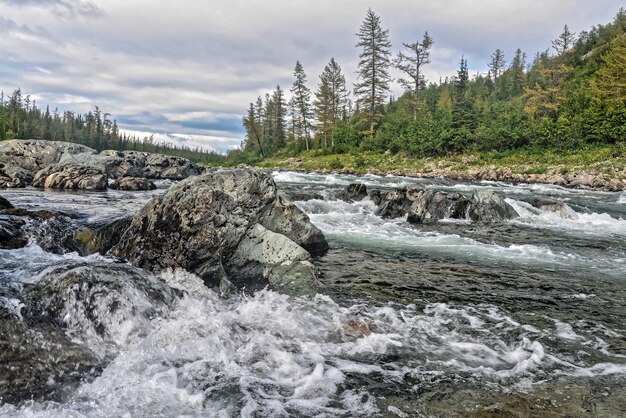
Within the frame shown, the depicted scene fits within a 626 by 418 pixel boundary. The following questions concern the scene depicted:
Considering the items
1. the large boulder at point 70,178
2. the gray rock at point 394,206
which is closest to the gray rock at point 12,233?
the gray rock at point 394,206

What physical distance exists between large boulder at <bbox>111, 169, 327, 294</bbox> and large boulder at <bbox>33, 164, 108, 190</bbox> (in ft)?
61.4

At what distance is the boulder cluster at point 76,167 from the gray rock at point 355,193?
1499 cm

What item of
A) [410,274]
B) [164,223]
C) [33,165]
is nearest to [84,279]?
[164,223]

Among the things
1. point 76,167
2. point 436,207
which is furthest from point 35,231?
point 76,167

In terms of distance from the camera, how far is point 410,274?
8.73 metres

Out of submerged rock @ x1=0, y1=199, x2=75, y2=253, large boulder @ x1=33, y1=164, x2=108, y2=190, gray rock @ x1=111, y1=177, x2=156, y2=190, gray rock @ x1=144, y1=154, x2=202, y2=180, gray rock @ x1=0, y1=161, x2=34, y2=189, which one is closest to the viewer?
submerged rock @ x1=0, y1=199, x2=75, y2=253

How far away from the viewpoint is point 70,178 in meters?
24.7

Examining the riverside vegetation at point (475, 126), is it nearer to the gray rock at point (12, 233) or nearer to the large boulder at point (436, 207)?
the large boulder at point (436, 207)

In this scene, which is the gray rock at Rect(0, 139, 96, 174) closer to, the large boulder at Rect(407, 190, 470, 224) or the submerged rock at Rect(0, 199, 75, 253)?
the submerged rock at Rect(0, 199, 75, 253)

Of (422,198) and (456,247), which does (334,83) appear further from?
(456,247)

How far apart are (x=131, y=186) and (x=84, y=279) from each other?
22444 millimetres

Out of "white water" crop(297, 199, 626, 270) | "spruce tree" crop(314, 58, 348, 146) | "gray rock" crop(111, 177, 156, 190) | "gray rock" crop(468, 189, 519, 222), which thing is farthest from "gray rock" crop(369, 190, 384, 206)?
"spruce tree" crop(314, 58, 348, 146)

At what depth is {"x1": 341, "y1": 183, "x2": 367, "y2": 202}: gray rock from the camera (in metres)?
19.9

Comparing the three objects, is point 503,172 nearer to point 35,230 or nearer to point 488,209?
point 488,209
